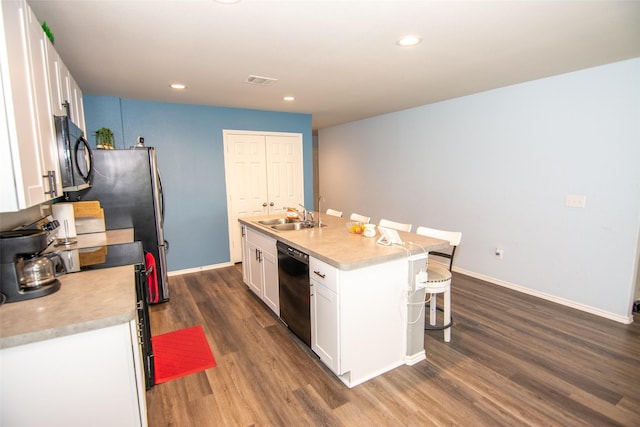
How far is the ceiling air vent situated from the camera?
3.21 m

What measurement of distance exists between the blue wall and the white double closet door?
0.12 metres

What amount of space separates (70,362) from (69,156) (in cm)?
125

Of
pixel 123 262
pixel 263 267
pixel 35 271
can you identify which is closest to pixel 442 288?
pixel 263 267

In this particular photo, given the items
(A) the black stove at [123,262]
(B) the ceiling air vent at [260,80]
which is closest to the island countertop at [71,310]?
(A) the black stove at [123,262]

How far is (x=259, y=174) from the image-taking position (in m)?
5.12

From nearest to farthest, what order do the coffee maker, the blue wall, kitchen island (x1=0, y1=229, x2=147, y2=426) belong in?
kitchen island (x1=0, y1=229, x2=147, y2=426) < the coffee maker < the blue wall

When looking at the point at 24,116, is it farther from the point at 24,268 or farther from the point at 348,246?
the point at 348,246

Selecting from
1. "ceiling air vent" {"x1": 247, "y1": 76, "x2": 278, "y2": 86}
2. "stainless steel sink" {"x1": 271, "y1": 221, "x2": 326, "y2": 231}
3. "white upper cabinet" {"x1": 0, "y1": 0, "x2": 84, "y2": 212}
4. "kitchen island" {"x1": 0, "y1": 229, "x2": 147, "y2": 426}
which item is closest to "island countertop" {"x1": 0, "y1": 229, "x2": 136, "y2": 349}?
"kitchen island" {"x1": 0, "y1": 229, "x2": 147, "y2": 426}

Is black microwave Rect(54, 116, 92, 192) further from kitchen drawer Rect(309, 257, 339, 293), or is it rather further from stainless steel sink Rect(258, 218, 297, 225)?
stainless steel sink Rect(258, 218, 297, 225)

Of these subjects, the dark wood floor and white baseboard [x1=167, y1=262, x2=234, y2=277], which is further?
white baseboard [x1=167, y1=262, x2=234, y2=277]

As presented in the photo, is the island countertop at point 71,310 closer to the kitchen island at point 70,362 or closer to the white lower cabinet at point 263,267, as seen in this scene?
the kitchen island at point 70,362

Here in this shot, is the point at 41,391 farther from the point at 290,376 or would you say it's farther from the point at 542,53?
the point at 542,53

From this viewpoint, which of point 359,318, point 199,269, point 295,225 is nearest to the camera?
point 359,318

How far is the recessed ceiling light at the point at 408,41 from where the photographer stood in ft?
7.46
